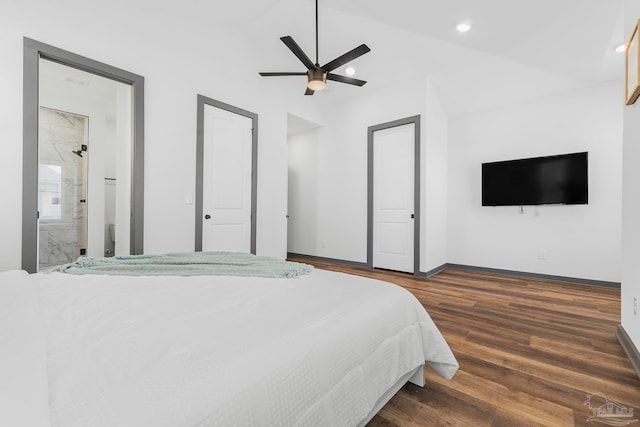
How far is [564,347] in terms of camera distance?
6.40 ft


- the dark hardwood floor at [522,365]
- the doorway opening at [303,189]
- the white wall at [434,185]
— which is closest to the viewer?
the dark hardwood floor at [522,365]

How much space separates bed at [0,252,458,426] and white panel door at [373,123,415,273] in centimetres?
293

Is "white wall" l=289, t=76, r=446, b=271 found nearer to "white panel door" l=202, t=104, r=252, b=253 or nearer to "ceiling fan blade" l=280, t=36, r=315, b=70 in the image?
"white panel door" l=202, t=104, r=252, b=253

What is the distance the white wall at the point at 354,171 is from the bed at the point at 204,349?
308cm

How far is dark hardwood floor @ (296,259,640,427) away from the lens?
1.32 meters

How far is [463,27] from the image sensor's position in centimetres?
258

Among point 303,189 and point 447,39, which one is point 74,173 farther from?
point 447,39

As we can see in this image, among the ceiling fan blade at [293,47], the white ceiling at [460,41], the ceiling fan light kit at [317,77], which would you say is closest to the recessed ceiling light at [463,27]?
the white ceiling at [460,41]

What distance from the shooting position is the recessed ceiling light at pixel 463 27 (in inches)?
99.8

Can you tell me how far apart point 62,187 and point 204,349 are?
5167 millimetres

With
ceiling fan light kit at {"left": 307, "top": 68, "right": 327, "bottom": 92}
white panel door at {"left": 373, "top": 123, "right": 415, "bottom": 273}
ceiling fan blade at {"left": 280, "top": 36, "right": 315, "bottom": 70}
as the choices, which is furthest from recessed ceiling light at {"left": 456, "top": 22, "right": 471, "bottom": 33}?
white panel door at {"left": 373, "top": 123, "right": 415, "bottom": 273}

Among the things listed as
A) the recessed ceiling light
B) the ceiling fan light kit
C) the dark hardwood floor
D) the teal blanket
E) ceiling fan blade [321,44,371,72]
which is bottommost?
the dark hardwood floor

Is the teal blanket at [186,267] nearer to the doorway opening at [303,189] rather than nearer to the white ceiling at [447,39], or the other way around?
the white ceiling at [447,39]

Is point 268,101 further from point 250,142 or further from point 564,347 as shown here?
point 564,347
